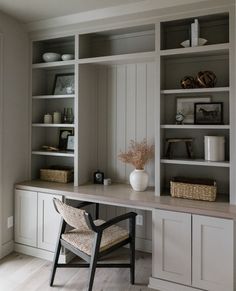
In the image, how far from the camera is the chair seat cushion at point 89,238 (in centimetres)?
223

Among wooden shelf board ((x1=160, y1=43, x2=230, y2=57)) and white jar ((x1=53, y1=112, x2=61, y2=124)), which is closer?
wooden shelf board ((x1=160, y1=43, x2=230, y2=57))

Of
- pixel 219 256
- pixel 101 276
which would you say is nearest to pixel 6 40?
pixel 101 276

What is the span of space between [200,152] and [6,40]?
2.28 meters

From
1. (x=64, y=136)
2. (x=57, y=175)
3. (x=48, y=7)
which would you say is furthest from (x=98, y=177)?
(x=48, y=7)

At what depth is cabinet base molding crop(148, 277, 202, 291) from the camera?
2261mm

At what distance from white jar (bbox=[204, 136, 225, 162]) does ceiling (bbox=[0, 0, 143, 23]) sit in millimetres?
1409

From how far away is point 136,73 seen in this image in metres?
2.99

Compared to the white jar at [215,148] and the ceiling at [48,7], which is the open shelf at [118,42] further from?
the white jar at [215,148]

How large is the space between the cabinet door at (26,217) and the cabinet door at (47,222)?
0.07 meters

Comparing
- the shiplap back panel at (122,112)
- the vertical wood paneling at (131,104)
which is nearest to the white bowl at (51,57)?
the shiplap back panel at (122,112)

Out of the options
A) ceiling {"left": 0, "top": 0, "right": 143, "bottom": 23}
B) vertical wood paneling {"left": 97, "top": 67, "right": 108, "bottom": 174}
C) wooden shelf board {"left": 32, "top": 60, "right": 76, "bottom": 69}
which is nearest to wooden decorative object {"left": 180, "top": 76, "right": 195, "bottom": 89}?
ceiling {"left": 0, "top": 0, "right": 143, "bottom": 23}

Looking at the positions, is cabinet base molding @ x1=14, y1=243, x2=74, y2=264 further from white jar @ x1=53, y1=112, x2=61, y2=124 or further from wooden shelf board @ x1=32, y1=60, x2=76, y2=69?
wooden shelf board @ x1=32, y1=60, x2=76, y2=69

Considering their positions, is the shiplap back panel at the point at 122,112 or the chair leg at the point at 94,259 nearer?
the chair leg at the point at 94,259

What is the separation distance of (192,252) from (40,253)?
5.19 feet
